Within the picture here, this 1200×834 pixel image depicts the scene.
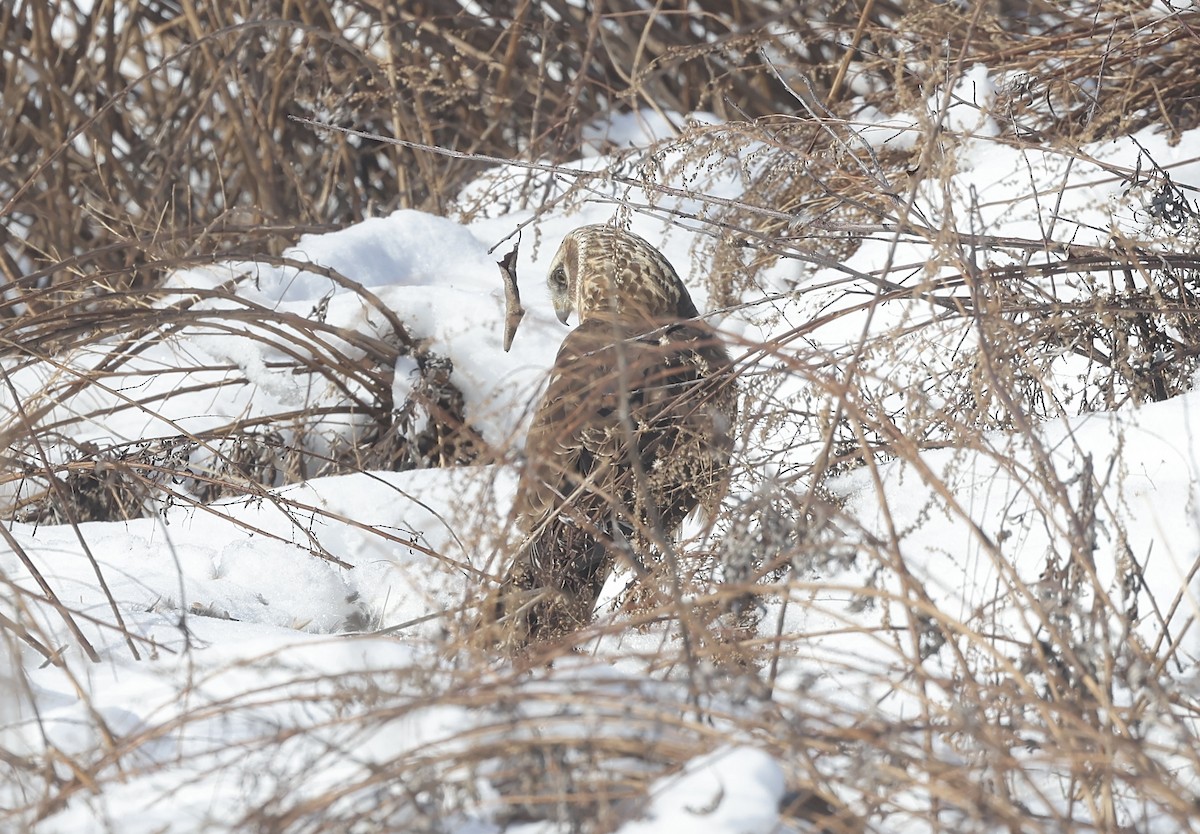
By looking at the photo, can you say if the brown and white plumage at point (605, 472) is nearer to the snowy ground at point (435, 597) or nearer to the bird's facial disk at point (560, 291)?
the snowy ground at point (435, 597)

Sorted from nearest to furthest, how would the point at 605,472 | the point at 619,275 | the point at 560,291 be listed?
the point at 605,472
the point at 619,275
the point at 560,291

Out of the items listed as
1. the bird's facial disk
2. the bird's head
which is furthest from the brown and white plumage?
the bird's facial disk

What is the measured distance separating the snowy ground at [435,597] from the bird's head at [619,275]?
246 mm

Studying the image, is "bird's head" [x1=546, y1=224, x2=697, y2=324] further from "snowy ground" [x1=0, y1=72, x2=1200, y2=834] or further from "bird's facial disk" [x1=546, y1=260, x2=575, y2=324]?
"snowy ground" [x1=0, y1=72, x2=1200, y2=834]

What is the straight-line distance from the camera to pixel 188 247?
4539 mm

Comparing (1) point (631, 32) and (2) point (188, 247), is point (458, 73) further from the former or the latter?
(2) point (188, 247)

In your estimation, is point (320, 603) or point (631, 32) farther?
point (631, 32)

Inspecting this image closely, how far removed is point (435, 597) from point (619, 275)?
151 centimetres

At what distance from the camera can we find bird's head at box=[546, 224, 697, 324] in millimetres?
3650

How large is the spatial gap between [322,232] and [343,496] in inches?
55.4

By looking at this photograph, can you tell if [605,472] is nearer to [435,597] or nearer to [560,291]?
[435,597]

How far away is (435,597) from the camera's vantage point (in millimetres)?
2496

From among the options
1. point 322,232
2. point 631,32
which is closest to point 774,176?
point 322,232

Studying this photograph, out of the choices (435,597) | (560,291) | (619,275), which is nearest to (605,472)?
(435,597)
